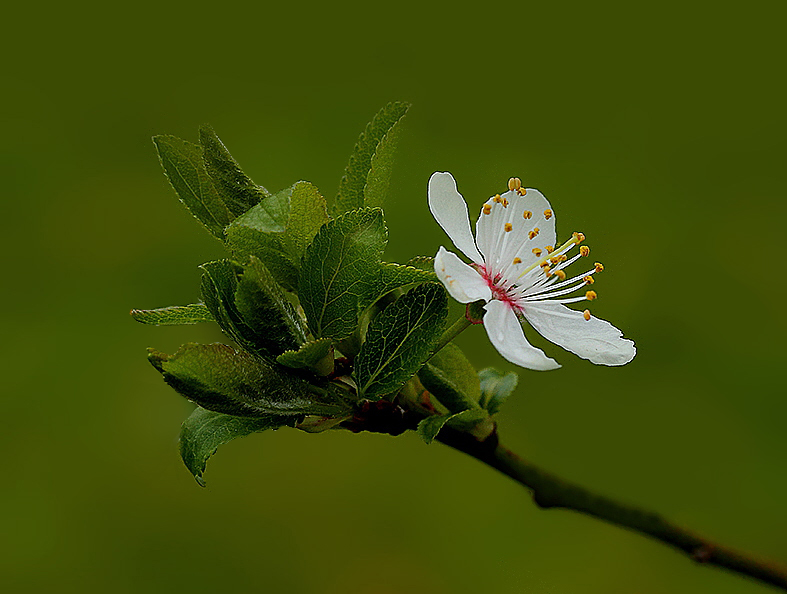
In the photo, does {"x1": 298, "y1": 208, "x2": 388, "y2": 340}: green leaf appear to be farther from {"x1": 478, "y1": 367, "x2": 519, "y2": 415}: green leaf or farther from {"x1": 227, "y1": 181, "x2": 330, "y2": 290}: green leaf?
{"x1": 478, "y1": 367, "x2": 519, "y2": 415}: green leaf

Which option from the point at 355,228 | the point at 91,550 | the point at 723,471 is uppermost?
the point at 355,228

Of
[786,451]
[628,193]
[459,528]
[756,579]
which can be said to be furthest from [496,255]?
[628,193]

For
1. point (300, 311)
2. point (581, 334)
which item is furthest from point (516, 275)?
point (300, 311)

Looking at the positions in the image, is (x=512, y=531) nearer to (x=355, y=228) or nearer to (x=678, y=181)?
(x=678, y=181)

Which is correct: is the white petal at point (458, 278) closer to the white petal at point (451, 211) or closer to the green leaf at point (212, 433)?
the white petal at point (451, 211)

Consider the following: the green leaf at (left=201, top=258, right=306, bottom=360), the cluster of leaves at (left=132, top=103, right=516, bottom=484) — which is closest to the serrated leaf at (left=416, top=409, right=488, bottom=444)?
the cluster of leaves at (left=132, top=103, right=516, bottom=484)
